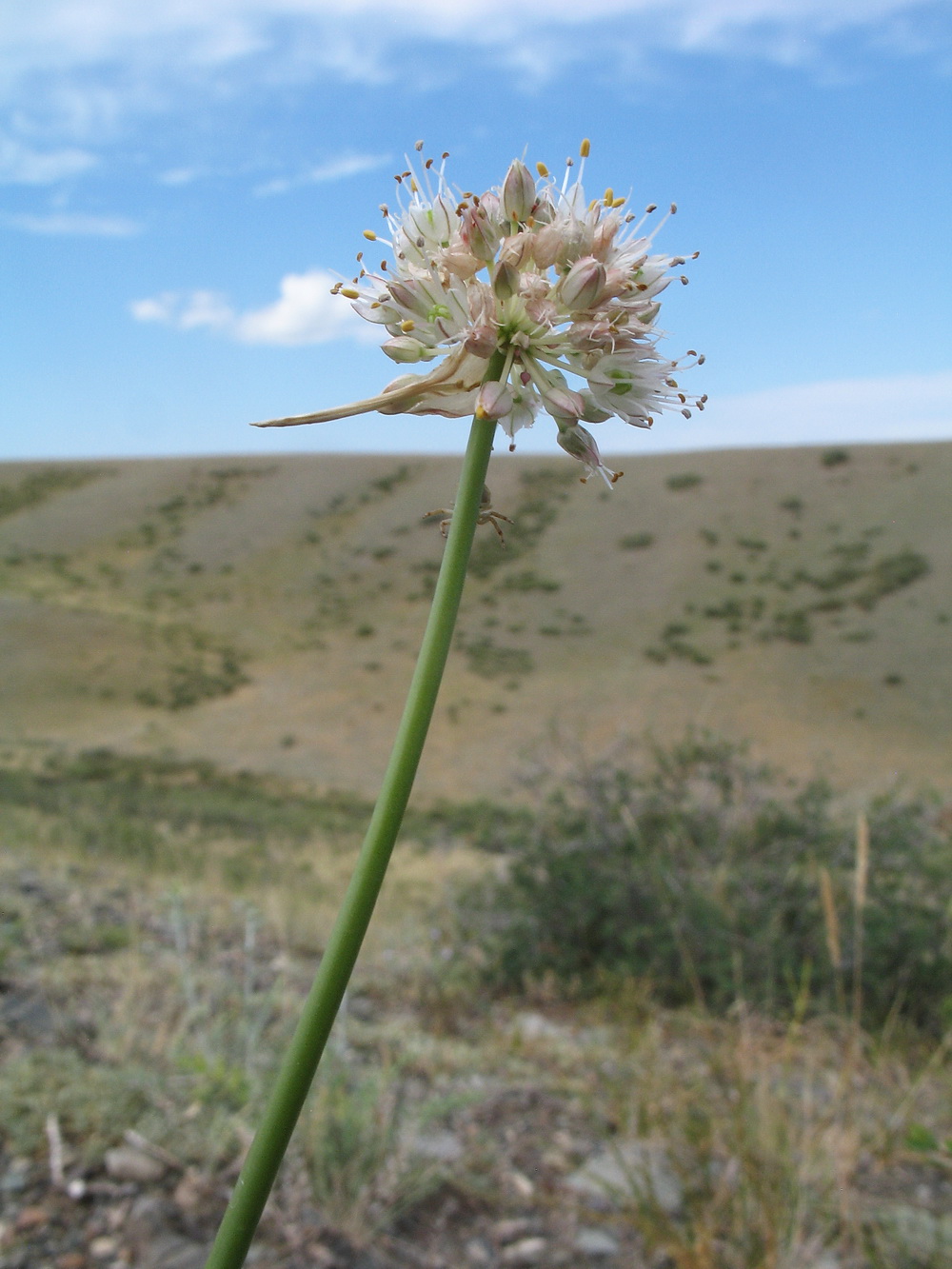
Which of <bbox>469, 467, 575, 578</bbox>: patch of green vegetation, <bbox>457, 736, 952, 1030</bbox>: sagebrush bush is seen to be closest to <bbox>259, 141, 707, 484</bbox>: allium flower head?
<bbox>457, 736, 952, 1030</bbox>: sagebrush bush

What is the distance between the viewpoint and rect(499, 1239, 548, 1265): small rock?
301cm

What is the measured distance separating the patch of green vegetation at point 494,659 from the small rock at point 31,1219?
31236 mm

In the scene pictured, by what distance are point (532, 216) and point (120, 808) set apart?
16.3 meters

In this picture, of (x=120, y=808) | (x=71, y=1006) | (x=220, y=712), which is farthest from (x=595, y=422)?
(x=220, y=712)

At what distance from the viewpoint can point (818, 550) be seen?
130 ft

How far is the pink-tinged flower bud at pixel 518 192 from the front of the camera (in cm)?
128

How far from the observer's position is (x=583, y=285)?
1209 millimetres

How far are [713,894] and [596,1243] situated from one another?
10.1 ft

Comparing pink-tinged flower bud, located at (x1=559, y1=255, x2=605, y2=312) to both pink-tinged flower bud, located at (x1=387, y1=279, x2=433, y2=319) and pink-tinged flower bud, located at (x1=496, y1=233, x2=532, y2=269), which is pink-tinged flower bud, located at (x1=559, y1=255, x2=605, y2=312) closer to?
pink-tinged flower bud, located at (x1=496, y1=233, x2=532, y2=269)

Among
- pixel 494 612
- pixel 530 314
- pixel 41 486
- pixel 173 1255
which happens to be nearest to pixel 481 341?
pixel 530 314

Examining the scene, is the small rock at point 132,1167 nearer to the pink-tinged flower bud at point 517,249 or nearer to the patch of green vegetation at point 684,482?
the pink-tinged flower bud at point 517,249

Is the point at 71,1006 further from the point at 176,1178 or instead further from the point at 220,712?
the point at 220,712

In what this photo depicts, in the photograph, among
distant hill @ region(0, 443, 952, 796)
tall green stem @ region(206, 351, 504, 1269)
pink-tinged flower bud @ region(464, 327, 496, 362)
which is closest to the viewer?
tall green stem @ region(206, 351, 504, 1269)

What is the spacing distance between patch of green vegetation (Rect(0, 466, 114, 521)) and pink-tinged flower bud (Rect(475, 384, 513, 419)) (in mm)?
54405
